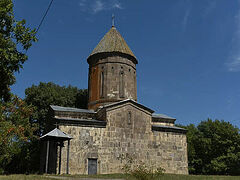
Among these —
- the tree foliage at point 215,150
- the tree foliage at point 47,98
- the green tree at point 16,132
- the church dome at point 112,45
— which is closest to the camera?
the green tree at point 16,132

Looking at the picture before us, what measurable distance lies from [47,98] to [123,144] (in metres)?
11.1

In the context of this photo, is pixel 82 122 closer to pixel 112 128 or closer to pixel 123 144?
pixel 112 128

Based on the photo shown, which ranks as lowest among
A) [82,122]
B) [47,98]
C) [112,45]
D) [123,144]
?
[123,144]

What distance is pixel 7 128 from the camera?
1788cm

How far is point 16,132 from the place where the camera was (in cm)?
1933

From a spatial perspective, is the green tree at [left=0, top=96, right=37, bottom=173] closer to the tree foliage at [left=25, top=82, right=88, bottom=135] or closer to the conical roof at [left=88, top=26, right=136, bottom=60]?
the tree foliage at [left=25, top=82, right=88, bottom=135]

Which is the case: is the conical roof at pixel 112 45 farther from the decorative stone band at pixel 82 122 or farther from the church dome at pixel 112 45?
the decorative stone band at pixel 82 122

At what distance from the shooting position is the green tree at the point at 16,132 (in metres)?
18.5

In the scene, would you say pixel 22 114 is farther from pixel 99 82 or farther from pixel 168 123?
pixel 168 123

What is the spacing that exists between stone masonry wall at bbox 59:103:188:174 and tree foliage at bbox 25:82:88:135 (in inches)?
361

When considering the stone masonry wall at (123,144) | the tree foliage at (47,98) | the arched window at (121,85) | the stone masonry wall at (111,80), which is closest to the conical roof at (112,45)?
the stone masonry wall at (111,80)

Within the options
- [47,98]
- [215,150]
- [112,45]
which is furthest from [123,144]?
[215,150]

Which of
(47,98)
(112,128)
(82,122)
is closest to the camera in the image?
(82,122)

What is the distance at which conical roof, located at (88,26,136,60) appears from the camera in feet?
66.6
